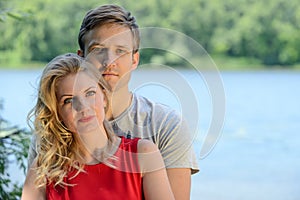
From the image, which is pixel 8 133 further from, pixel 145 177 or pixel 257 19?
pixel 257 19

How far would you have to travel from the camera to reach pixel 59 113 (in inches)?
60.6

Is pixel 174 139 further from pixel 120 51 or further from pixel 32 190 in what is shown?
pixel 32 190

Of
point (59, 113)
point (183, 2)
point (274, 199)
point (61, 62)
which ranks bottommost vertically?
point (274, 199)

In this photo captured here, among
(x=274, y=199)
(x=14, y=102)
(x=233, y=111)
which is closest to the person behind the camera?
(x=274, y=199)

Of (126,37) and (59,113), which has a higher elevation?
(126,37)

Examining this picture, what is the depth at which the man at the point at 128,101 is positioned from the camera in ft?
5.17

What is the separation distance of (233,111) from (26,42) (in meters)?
4.99

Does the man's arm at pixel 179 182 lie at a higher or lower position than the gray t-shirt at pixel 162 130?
lower

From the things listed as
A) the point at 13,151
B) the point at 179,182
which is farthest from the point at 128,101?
the point at 13,151

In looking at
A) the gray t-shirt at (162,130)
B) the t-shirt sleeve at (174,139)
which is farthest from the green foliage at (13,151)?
the t-shirt sleeve at (174,139)

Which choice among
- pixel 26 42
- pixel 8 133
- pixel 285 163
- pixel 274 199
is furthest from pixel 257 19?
pixel 8 133

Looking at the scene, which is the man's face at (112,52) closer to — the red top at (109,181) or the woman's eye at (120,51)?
the woman's eye at (120,51)

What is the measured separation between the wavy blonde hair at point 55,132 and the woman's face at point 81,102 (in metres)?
0.02

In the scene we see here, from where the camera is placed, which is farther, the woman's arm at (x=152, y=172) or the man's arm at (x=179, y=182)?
the man's arm at (x=179, y=182)
